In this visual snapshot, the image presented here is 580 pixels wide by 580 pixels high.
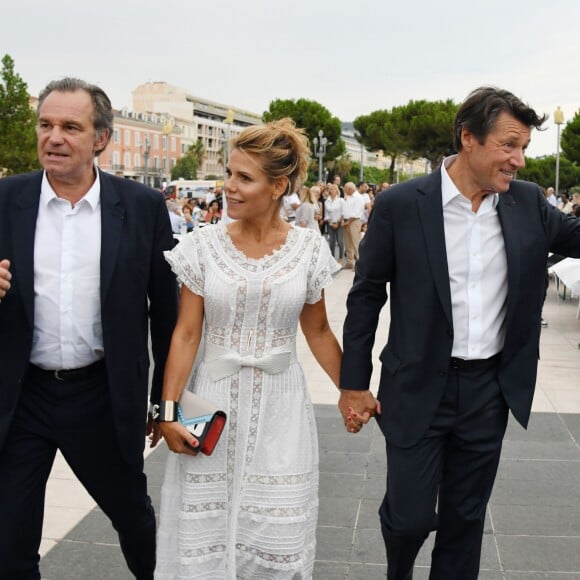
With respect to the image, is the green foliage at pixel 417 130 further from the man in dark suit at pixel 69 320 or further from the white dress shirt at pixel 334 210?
the man in dark suit at pixel 69 320

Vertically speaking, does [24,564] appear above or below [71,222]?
below

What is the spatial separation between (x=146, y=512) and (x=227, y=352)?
2.35 feet

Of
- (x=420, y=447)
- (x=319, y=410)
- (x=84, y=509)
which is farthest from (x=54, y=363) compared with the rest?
(x=319, y=410)

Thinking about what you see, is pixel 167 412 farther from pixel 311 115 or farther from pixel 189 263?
pixel 311 115

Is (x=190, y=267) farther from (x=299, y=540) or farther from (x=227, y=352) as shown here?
(x=299, y=540)

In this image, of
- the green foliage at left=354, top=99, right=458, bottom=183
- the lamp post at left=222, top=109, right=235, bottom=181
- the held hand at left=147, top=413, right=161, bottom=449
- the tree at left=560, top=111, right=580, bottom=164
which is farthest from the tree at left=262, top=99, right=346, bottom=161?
the held hand at left=147, top=413, right=161, bottom=449

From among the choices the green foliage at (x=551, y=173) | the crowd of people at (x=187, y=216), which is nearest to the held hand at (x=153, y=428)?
the crowd of people at (x=187, y=216)

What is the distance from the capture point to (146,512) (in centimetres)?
A: 319

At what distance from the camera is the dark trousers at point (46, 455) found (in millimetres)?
2838

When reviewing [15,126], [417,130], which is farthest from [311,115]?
[15,126]

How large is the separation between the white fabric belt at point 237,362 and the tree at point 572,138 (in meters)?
59.7

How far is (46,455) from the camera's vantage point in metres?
2.95

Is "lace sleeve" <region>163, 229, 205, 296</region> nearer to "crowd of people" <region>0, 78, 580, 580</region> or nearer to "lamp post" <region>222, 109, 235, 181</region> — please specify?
"crowd of people" <region>0, 78, 580, 580</region>

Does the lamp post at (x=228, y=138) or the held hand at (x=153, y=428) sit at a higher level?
the lamp post at (x=228, y=138)
